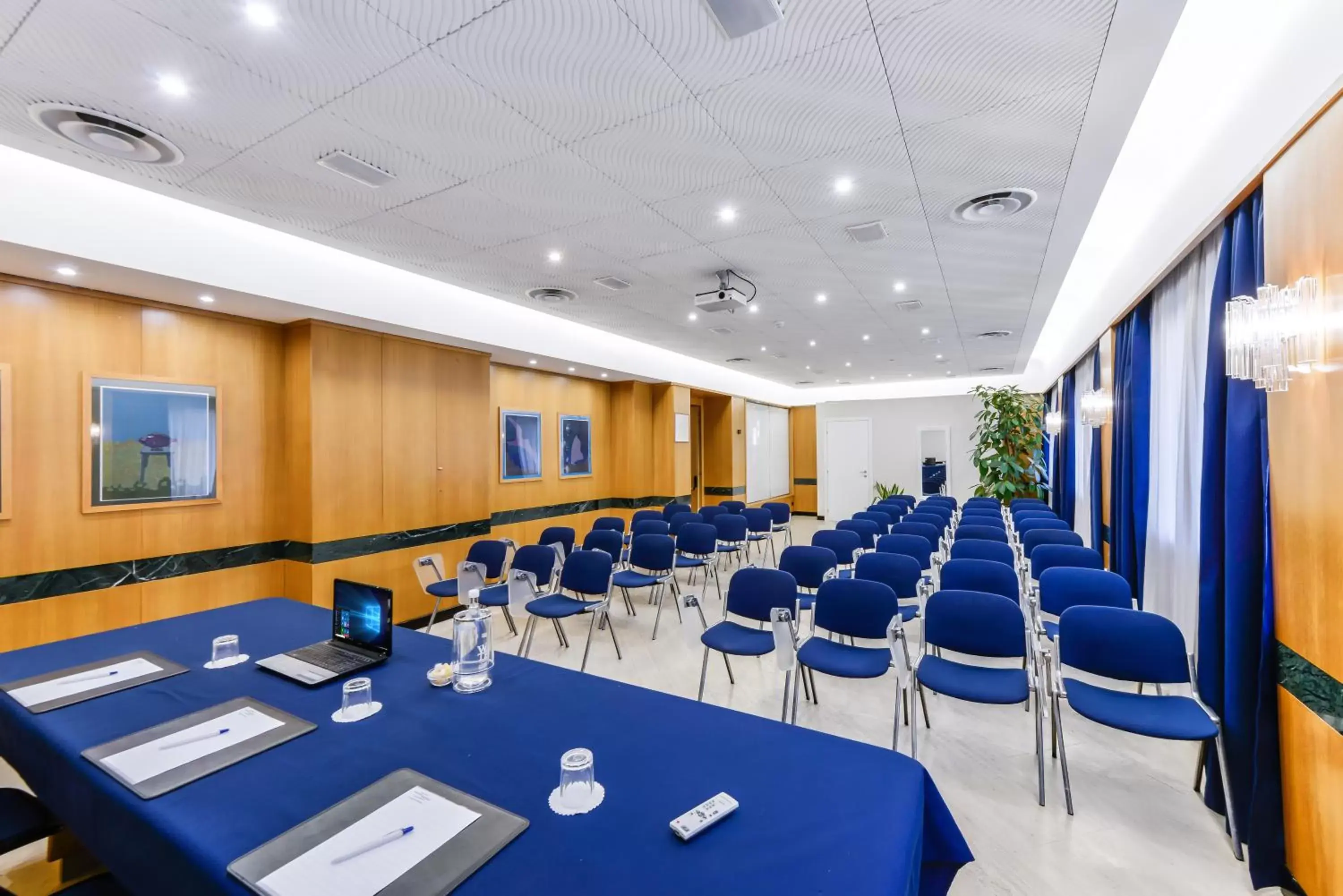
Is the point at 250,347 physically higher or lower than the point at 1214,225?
lower

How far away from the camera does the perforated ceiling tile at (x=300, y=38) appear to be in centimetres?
203

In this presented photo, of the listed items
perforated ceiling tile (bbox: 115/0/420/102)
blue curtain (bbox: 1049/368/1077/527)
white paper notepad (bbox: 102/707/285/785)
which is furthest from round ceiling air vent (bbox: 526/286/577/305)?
blue curtain (bbox: 1049/368/1077/527)

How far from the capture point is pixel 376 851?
1217mm

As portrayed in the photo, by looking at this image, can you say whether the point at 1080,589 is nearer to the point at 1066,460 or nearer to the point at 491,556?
the point at 491,556

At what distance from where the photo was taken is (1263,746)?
2221mm

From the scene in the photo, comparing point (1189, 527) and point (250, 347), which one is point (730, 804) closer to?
point (1189, 527)

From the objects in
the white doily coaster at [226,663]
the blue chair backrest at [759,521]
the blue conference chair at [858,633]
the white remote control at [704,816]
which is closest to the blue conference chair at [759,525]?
the blue chair backrest at [759,521]

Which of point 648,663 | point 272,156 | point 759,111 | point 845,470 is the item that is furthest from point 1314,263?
point 845,470

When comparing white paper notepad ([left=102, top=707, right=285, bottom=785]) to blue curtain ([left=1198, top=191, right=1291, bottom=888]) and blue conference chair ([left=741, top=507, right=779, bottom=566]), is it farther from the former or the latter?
blue conference chair ([left=741, top=507, right=779, bottom=566])

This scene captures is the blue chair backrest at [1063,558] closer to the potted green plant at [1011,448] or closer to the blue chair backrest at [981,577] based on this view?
the blue chair backrest at [981,577]

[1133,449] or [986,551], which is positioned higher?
[1133,449]

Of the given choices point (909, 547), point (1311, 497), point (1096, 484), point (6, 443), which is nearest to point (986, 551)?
point (909, 547)

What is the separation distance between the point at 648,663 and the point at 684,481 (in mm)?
5473

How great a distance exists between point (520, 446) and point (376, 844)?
654 cm
